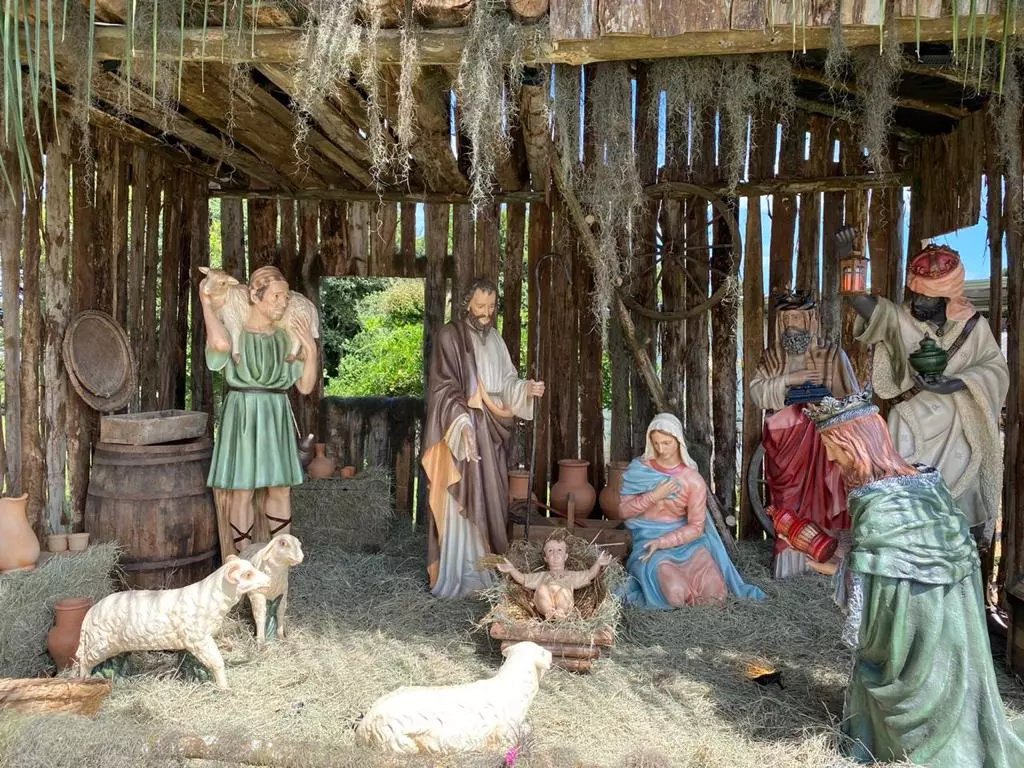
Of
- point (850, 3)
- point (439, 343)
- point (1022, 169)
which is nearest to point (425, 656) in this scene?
point (439, 343)

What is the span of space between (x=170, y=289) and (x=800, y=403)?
449cm

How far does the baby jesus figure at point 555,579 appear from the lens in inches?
159

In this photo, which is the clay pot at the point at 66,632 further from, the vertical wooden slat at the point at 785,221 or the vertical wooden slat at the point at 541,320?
the vertical wooden slat at the point at 785,221

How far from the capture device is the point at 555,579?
419 centimetres

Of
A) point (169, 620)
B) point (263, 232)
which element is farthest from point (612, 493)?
point (263, 232)

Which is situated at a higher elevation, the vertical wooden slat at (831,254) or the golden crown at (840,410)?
the vertical wooden slat at (831,254)

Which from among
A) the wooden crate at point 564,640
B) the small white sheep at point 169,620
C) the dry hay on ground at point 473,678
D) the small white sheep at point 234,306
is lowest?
the dry hay on ground at point 473,678

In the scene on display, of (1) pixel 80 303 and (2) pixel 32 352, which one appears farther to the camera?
(1) pixel 80 303

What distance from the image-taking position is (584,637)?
12.6 ft

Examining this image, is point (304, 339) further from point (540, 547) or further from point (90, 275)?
point (540, 547)

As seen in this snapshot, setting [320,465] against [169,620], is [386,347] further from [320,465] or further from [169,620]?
[169,620]

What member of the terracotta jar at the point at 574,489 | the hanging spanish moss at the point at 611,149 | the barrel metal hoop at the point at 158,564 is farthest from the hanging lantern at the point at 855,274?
the barrel metal hoop at the point at 158,564

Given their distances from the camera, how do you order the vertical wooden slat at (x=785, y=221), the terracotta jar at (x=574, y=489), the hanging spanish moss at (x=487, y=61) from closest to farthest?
1. the hanging spanish moss at (x=487, y=61)
2. the terracotta jar at (x=574, y=489)
3. the vertical wooden slat at (x=785, y=221)

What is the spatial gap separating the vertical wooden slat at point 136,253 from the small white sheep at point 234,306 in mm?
928
